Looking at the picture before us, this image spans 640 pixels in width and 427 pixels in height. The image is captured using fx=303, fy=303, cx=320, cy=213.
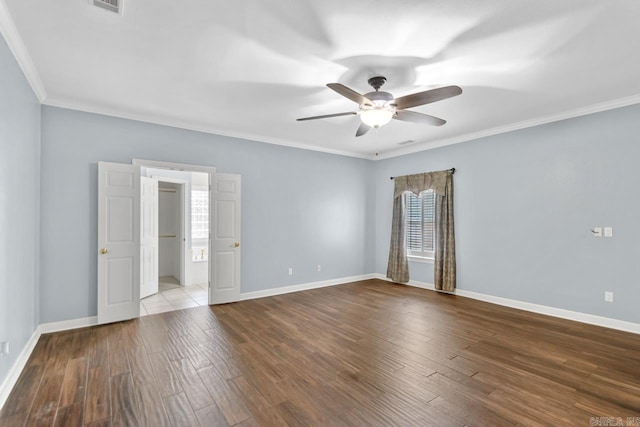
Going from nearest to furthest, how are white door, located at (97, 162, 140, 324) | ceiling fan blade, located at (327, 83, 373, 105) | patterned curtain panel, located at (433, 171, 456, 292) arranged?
1. ceiling fan blade, located at (327, 83, 373, 105)
2. white door, located at (97, 162, 140, 324)
3. patterned curtain panel, located at (433, 171, 456, 292)

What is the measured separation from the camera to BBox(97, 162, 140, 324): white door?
3.97m

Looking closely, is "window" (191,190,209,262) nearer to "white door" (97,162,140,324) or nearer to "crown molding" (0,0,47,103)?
"white door" (97,162,140,324)

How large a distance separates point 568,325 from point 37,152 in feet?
22.7

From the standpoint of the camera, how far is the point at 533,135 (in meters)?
4.59

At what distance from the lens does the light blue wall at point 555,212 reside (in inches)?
150

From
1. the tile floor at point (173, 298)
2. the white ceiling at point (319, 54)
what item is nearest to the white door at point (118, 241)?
the tile floor at point (173, 298)

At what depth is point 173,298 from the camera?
17.5ft

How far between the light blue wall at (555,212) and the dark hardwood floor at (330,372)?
0.56 m

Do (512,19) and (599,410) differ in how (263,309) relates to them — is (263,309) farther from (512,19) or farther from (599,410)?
(512,19)

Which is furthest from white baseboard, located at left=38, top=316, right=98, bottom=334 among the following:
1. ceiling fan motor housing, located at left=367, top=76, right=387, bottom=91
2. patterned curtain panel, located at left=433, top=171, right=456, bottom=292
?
patterned curtain panel, located at left=433, top=171, right=456, bottom=292

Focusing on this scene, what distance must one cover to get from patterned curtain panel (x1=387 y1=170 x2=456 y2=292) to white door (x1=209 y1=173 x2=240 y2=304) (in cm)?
334

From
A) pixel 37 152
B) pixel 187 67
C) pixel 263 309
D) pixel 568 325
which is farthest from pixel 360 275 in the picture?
pixel 37 152

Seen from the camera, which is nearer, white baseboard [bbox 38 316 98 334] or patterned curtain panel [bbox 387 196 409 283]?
white baseboard [bbox 38 316 98 334]

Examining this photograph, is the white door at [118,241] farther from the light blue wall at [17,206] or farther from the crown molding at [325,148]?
Result: the crown molding at [325,148]
